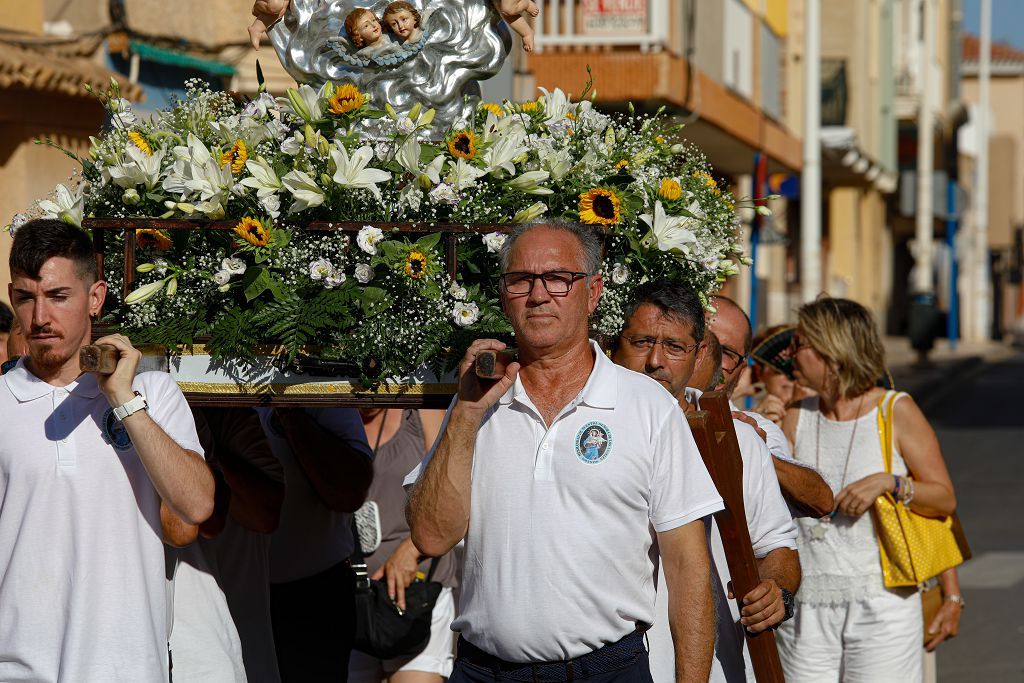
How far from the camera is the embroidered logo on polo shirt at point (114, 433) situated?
13.0ft

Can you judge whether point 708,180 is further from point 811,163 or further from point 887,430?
point 811,163

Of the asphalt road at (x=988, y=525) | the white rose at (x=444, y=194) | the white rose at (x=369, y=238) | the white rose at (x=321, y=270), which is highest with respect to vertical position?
the white rose at (x=444, y=194)

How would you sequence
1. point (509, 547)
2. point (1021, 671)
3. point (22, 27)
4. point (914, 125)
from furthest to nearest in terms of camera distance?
point (914, 125)
point (22, 27)
point (1021, 671)
point (509, 547)

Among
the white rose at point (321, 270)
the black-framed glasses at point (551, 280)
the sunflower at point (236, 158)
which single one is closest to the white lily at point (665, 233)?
the black-framed glasses at point (551, 280)

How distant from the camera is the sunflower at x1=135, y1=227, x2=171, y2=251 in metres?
4.42

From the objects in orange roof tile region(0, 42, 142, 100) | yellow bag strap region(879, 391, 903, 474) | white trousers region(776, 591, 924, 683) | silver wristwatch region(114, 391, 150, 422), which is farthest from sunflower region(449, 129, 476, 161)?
orange roof tile region(0, 42, 142, 100)

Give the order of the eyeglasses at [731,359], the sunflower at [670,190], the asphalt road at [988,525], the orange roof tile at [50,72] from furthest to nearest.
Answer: the orange roof tile at [50,72] < the asphalt road at [988,525] < the eyeglasses at [731,359] < the sunflower at [670,190]

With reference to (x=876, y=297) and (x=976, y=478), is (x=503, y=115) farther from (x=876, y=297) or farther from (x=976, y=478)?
(x=876, y=297)

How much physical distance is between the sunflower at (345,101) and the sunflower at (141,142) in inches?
20.3

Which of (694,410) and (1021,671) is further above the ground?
(694,410)

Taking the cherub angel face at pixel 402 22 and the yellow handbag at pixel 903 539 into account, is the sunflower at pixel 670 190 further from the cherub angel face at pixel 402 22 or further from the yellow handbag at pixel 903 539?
the yellow handbag at pixel 903 539

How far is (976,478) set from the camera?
52.7ft

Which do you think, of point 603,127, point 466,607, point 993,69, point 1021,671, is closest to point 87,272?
point 466,607

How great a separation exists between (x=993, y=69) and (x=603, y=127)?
74155mm
